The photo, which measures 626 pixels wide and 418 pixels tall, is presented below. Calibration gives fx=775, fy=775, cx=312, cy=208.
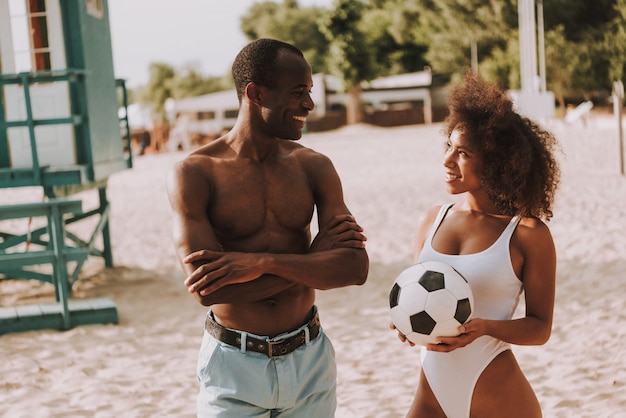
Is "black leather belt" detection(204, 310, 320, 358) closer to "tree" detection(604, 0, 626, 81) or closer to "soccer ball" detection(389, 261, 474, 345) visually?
"soccer ball" detection(389, 261, 474, 345)

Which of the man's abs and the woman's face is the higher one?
the woman's face

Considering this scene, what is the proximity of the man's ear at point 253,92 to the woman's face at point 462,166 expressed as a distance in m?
0.65

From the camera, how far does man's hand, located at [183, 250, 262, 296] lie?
2203mm

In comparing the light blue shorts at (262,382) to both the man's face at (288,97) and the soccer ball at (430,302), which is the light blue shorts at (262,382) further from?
the man's face at (288,97)

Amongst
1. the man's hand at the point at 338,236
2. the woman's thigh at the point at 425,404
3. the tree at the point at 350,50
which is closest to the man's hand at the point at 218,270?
the man's hand at the point at 338,236

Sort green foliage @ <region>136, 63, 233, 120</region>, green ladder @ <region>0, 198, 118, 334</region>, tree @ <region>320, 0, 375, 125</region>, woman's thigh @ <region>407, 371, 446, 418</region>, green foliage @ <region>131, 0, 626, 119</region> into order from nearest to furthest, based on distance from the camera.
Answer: woman's thigh @ <region>407, 371, 446, 418</region> → green ladder @ <region>0, 198, 118, 334</region> → green foliage @ <region>131, 0, 626, 119</region> → tree @ <region>320, 0, 375, 125</region> → green foliage @ <region>136, 63, 233, 120</region>

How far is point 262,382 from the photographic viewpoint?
7.63 feet

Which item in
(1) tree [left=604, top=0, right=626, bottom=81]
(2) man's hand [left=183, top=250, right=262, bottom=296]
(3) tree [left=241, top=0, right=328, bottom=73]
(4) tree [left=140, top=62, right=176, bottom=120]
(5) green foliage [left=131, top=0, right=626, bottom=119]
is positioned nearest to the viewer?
(2) man's hand [left=183, top=250, right=262, bottom=296]

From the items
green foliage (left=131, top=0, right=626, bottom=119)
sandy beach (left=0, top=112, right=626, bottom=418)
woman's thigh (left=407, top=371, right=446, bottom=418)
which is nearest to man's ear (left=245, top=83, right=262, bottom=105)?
woman's thigh (left=407, top=371, right=446, bottom=418)

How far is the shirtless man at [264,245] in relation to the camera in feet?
7.44

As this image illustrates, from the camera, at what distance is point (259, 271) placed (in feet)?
7.31

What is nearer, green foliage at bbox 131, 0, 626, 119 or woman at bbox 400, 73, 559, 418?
woman at bbox 400, 73, 559, 418

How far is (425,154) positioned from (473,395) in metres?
21.2

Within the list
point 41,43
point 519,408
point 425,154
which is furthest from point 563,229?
point 425,154
